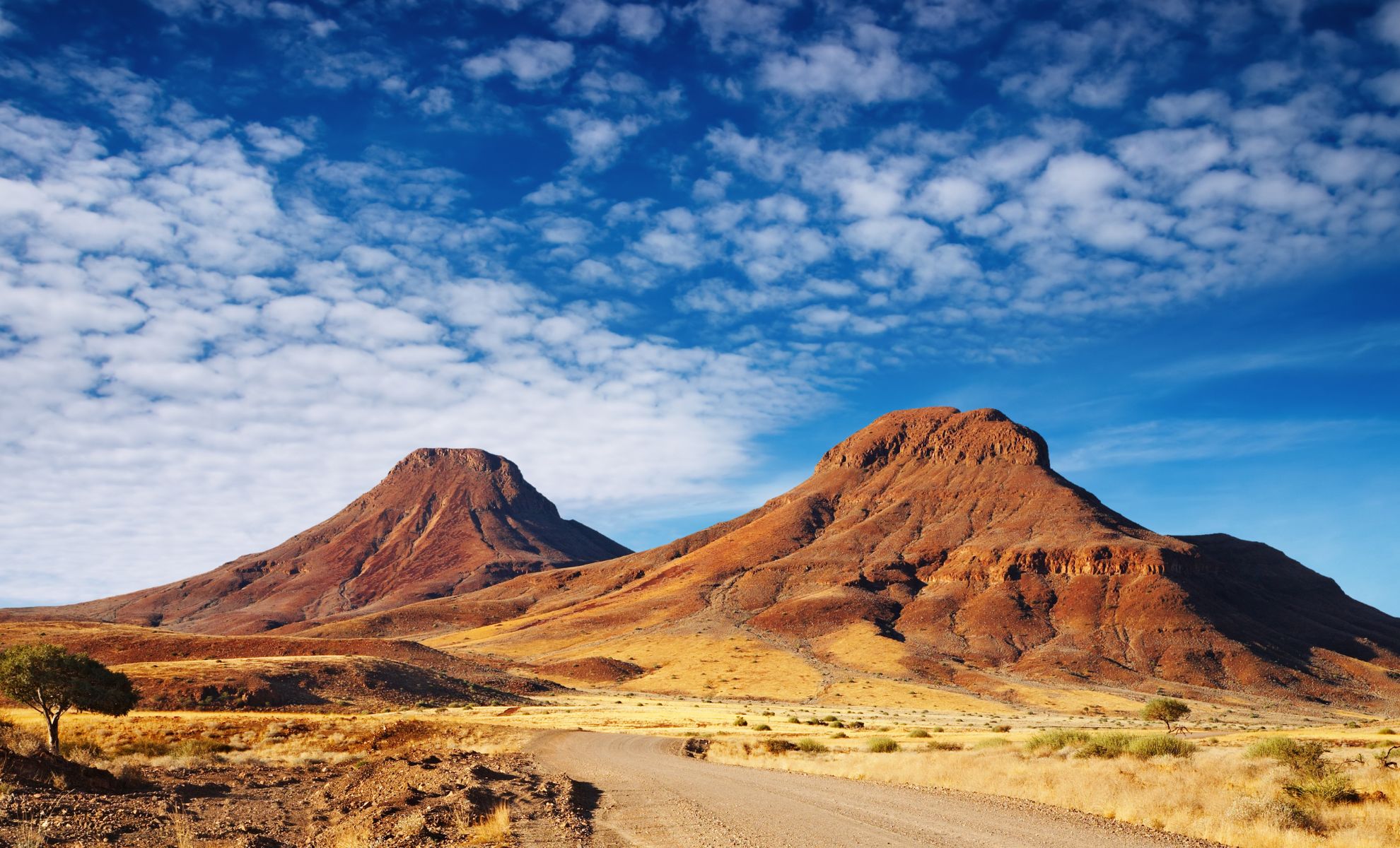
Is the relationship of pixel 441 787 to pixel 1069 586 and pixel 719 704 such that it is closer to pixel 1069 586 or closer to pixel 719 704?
pixel 719 704

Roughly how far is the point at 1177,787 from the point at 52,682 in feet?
128

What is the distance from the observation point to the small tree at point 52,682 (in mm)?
31969

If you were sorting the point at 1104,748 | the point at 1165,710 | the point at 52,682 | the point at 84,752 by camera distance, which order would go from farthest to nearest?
the point at 1165,710
the point at 52,682
the point at 1104,748
the point at 84,752

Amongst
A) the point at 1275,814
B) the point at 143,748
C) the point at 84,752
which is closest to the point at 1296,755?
the point at 1275,814

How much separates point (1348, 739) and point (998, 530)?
11830 centimetres

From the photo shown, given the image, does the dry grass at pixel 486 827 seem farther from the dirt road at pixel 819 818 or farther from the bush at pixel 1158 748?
the bush at pixel 1158 748

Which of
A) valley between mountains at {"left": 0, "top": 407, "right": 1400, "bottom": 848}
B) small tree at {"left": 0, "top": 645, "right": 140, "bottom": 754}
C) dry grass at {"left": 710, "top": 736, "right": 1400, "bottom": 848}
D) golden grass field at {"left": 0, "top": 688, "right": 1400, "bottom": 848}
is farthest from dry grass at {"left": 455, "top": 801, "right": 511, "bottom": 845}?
small tree at {"left": 0, "top": 645, "right": 140, "bottom": 754}

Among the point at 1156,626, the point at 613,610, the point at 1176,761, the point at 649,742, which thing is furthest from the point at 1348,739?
the point at 613,610

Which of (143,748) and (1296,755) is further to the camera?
(143,748)

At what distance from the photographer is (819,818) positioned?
52.4 feet

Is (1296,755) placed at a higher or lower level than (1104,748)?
higher

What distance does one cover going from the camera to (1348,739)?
149 ft

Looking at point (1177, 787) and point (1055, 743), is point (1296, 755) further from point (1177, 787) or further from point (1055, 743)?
point (1177, 787)

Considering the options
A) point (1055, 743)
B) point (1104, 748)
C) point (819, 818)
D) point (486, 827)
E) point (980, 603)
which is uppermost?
point (980, 603)
